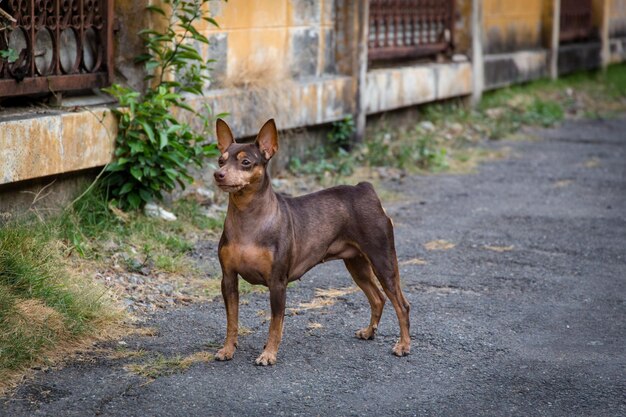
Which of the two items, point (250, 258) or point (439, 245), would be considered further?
point (439, 245)

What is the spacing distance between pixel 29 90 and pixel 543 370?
3.73 metres

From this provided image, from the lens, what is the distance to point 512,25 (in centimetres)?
1545

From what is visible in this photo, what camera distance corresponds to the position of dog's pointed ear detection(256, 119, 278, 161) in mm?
4961

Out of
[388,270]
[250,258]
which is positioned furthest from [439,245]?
[250,258]

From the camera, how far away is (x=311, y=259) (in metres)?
5.21

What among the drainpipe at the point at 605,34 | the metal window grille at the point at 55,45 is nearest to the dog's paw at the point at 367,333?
the metal window grille at the point at 55,45

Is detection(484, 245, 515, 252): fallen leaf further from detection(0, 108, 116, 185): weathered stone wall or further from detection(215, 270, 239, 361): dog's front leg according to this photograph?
detection(215, 270, 239, 361): dog's front leg

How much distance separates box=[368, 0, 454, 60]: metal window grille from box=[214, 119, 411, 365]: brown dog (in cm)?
640

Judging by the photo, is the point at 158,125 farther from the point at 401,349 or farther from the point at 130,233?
the point at 401,349

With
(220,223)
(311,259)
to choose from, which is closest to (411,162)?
Result: (220,223)

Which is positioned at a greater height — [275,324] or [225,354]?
[275,324]

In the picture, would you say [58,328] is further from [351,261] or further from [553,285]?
[553,285]

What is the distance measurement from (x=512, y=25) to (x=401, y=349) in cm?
Result: 1111

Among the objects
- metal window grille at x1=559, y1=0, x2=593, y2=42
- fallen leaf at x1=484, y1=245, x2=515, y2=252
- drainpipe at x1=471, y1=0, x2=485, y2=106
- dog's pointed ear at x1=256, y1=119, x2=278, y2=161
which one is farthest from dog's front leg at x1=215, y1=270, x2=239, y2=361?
metal window grille at x1=559, y1=0, x2=593, y2=42
